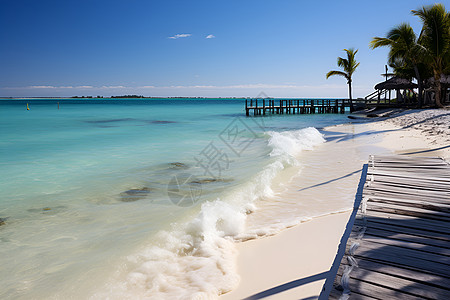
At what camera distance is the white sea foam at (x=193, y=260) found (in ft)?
9.68

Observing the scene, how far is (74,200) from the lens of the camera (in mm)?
6445

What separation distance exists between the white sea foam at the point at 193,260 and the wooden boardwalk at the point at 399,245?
3.97ft

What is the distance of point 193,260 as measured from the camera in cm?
351

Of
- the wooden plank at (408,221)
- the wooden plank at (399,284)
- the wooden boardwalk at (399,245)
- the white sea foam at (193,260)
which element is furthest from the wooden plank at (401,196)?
the wooden plank at (399,284)

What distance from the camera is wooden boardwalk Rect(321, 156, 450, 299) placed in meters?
2.22

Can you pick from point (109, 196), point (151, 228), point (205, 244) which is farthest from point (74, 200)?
point (205, 244)

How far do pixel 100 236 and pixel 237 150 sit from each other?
872cm

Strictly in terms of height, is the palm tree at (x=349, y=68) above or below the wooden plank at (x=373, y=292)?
above

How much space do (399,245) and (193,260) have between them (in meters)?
2.30

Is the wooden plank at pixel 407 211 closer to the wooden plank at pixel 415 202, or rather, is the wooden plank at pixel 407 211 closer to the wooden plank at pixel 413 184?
the wooden plank at pixel 415 202

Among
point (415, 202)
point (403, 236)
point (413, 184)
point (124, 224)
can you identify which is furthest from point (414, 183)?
point (124, 224)

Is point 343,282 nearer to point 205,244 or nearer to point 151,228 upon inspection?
point 205,244

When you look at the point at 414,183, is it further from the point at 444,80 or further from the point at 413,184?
the point at 444,80

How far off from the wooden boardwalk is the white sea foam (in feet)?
3.97
